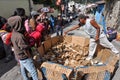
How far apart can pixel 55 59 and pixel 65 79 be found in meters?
1.91

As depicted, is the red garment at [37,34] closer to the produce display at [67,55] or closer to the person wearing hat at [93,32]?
the produce display at [67,55]

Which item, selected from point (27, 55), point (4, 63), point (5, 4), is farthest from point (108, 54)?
point (5, 4)

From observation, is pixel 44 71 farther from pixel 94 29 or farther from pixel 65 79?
pixel 94 29

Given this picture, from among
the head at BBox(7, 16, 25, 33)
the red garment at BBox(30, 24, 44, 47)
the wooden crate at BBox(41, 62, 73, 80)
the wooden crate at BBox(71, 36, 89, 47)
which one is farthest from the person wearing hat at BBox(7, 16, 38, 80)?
the wooden crate at BBox(71, 36, 89, 47)

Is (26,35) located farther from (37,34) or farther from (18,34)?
(37,34)

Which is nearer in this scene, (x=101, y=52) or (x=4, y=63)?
(x=101, y=52)

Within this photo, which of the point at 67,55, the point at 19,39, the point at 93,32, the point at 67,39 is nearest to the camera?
the point at 19,39

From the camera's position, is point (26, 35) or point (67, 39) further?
point (67, 39)

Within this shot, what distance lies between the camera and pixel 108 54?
19.7 feet

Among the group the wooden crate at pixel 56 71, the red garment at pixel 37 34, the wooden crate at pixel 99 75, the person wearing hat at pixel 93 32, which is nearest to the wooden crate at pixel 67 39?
the person wearing hat at pixel 93 32

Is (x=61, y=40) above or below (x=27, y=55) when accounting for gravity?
below

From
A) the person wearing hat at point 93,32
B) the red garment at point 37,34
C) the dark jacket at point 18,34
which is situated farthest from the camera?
the person wearing hat at point 93,32

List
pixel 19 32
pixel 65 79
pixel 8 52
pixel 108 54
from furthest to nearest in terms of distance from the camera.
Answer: pixel 8 52 < pixel 108 54 < pixel 65 79 < pixel 19 32

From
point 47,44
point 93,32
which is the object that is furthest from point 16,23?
point 47,44
